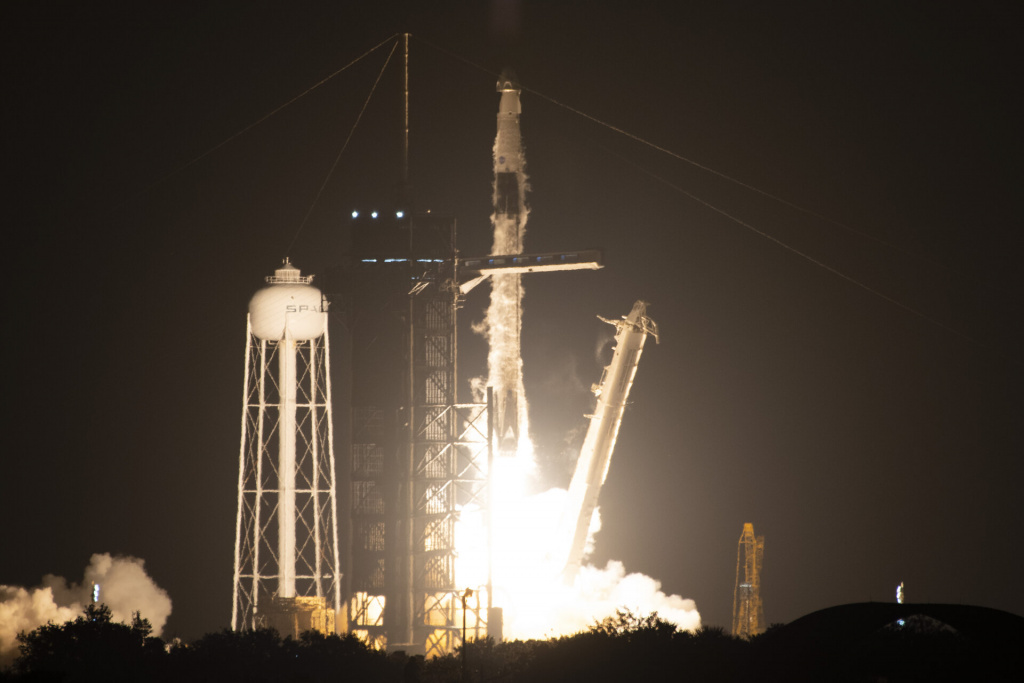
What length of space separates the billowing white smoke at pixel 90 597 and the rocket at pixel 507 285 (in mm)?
17038

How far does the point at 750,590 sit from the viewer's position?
83.6 m

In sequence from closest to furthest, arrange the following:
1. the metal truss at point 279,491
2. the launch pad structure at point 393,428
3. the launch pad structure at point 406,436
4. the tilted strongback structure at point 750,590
Answer: 1. the launch pad structure at point 393,428
2. the launch pad structure at point 406,436
3. the metal truss at point 279,491
4. the tilted strongback structure at point 750,590

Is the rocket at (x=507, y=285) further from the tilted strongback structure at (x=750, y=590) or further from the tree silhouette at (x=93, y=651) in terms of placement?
the tilted strongback structure at (x=750, y=590)

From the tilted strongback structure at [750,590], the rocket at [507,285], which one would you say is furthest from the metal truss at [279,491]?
the tilted strongback structure at [750,590]

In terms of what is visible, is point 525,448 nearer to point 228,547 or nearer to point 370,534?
point 370,534

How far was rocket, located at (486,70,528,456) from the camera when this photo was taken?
62469mm

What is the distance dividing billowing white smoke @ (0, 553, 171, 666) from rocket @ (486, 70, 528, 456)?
1704 centimetres

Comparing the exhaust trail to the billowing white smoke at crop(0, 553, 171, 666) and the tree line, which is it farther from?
the billowing white smoke at crop(0, 553, 171, 666)

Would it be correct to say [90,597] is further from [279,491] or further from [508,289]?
[508,289]

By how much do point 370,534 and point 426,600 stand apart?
3.51m

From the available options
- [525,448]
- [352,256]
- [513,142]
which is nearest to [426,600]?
[525,448]

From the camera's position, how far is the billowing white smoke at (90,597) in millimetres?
59781

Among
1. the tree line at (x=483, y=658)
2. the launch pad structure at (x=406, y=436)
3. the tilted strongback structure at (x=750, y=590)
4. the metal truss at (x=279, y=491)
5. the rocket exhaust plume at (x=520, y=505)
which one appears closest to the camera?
the tree line at (x=483, y=658)

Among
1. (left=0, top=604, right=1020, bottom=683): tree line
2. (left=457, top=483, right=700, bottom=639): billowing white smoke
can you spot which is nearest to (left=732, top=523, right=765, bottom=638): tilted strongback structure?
(left=457, top=483, right=700, bottom=639): billowing white smoke
